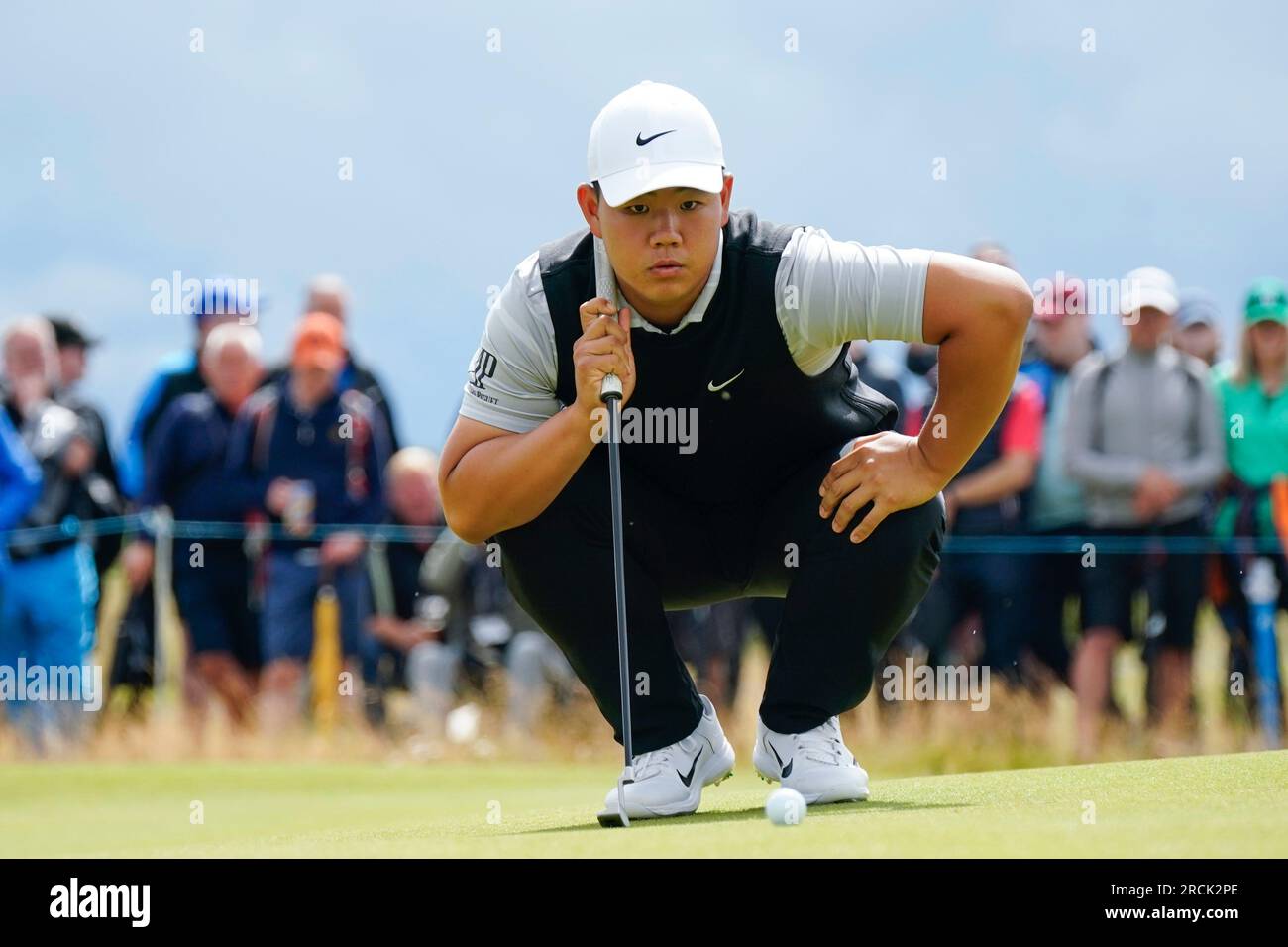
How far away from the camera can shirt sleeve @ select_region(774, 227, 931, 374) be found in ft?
14.5

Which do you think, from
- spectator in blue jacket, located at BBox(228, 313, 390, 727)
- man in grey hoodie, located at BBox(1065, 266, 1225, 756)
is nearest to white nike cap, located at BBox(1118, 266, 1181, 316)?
man in grey hoodie, located at BBox(1065, 266, 1225, 756)

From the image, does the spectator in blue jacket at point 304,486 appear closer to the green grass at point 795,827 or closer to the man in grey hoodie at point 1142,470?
the green grass at point 795,827

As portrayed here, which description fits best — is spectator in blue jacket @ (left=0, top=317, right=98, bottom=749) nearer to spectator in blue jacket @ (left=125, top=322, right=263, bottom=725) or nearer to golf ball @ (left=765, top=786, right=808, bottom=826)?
spectator in blue jacket @ (left=125, top=322, right=263, bottom=725)

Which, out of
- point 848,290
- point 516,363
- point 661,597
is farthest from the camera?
point 661,597

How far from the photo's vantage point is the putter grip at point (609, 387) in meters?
4.37

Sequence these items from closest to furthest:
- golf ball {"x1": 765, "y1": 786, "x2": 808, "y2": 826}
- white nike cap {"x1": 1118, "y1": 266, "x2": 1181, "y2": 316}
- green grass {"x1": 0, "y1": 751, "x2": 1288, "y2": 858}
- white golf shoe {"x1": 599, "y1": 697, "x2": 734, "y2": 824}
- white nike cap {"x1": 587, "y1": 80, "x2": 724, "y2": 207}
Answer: green grass {"x1": 0, "y1": 751, "x2": 1288, "y2": 858}
golf ball {"x1": 765, "y1": 786, "x2": 808, "y2": 826}
white nike cap {"x1": 587, "y1": 80, "x2": 724, "y2": 207}
white golf shoe {"x1": 599, "y1": 697, "x2": 734, "y2": 824}
white nike cap {"x1": 1118, "y1": 266, "x2": 1181, "y2": 316}

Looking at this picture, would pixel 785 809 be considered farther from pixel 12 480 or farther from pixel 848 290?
pixel 12 480

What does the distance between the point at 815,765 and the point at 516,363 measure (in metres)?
1.23

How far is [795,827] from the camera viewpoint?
3.97 meters

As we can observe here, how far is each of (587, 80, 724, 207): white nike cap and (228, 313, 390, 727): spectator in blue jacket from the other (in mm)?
5865

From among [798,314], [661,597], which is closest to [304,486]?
[661,597]

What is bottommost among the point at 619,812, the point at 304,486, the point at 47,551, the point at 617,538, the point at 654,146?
the point at 619,812

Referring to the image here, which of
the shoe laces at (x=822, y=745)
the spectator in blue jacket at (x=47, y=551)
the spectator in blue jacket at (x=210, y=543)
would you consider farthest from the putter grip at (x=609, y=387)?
the spectator in blue jacket at (x=47, y=551)
